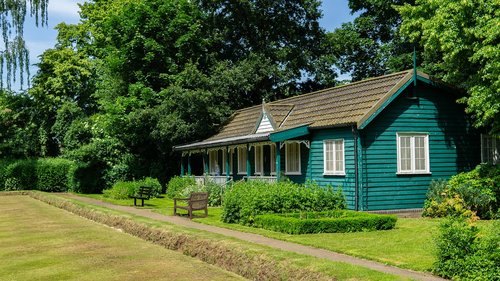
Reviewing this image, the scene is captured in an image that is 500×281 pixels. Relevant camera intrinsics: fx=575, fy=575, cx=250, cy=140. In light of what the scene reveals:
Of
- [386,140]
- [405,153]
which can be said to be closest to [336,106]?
[386,140]

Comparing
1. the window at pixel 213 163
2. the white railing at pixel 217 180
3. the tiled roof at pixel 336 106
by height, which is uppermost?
the tiled roof at pixel 336 106

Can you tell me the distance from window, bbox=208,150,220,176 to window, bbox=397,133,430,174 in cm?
1502

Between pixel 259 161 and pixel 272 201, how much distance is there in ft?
38.9

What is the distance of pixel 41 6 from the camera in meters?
36.1

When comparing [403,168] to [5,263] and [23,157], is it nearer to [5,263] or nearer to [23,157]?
[5,263]

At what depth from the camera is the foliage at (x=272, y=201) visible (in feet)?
64.3

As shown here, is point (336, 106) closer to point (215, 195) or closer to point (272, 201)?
point (272, 201)

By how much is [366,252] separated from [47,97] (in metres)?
48.0

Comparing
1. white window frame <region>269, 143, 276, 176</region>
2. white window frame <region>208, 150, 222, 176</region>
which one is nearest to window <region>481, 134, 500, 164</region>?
white window frame <region>269, 143, 276, 176</region>

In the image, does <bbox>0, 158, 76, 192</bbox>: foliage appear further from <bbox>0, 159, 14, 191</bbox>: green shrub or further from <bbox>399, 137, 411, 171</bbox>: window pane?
<bbox>399, 137, 411, 171</bbox>: window pane

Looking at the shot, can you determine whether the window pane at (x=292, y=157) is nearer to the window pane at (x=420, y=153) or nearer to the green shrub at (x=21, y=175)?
the window pane at (x=420, y=153)

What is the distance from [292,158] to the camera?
90.1ft

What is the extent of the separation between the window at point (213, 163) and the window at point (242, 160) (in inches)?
105

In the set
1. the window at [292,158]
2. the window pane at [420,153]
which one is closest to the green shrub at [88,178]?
the window at [292,158]
